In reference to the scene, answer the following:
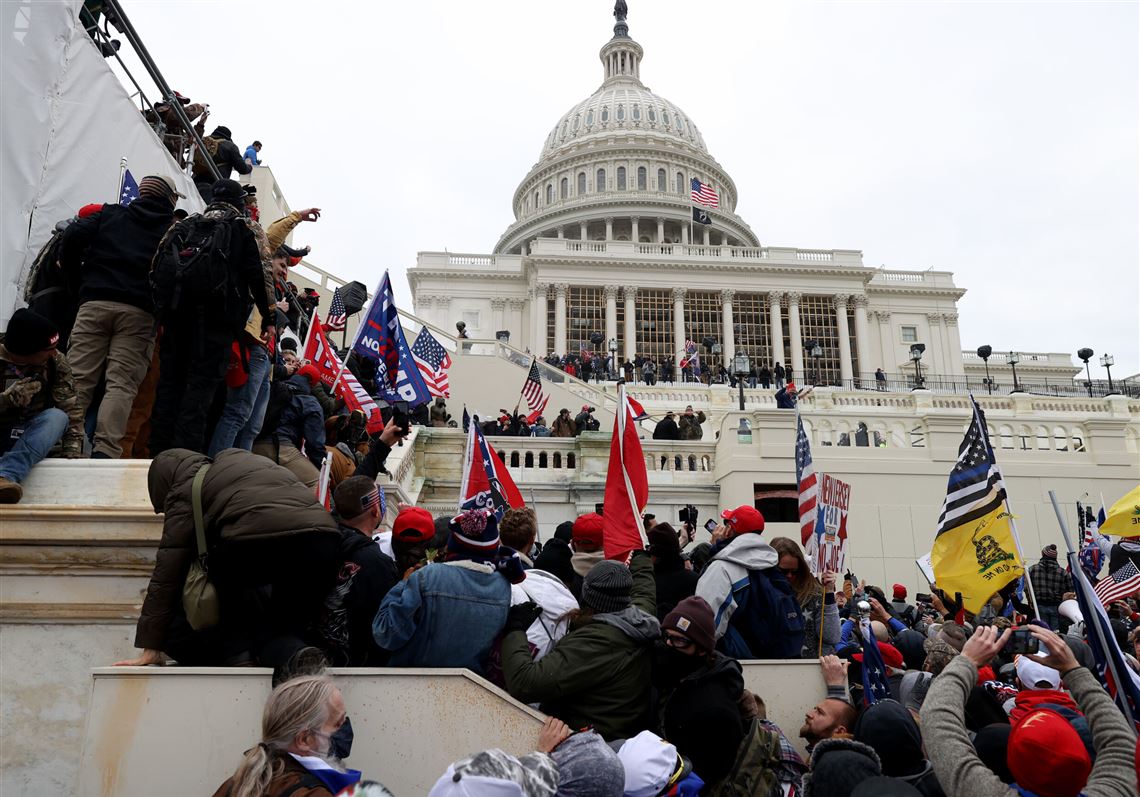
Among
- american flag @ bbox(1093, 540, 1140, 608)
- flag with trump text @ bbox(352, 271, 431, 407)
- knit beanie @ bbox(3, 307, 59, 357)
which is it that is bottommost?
american flag @ bbox(1093, 540, 1140, 608)

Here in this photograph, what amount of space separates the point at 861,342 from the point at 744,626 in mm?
56066

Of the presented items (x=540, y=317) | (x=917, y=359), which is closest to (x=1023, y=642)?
(x=917, y=359)

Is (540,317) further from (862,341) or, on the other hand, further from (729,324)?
(862,341)

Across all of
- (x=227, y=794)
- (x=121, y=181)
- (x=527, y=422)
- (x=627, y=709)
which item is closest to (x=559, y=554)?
(x=627, y=709)

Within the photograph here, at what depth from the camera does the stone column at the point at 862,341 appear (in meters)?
56.6

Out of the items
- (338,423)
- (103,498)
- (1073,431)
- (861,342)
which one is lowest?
(103,498)

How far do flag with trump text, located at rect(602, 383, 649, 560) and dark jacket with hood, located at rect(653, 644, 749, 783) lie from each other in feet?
11.1

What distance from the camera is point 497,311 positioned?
5988cm

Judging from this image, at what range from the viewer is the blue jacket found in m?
3.67

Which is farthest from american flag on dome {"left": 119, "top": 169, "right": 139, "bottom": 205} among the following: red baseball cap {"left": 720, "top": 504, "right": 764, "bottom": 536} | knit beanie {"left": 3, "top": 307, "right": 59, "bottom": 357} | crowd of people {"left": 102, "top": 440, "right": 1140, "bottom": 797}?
red baseball cap {"left": 720, "top": 504, "right": 764, "bottom": 536}

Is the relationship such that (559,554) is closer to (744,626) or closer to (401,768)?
(744,626)

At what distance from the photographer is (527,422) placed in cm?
2030

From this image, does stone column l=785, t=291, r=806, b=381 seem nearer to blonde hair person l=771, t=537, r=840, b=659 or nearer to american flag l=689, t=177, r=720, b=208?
american flag l=689, t=177, r=720, b=208

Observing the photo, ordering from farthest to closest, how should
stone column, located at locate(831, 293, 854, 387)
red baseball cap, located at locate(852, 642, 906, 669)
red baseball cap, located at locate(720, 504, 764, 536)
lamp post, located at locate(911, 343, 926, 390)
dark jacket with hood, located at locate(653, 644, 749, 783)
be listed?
stone column, located at locate(831, 293, 854, 387)
lamp post, located at locate(911, 343, 926, 390)
red baseball cap, located at locate(852, 642, 906, 669)
red baseball cap, located at locate(720, 504, 764, 536)
dark jacket with hood, located at locate(653, 644, 749, 783)
